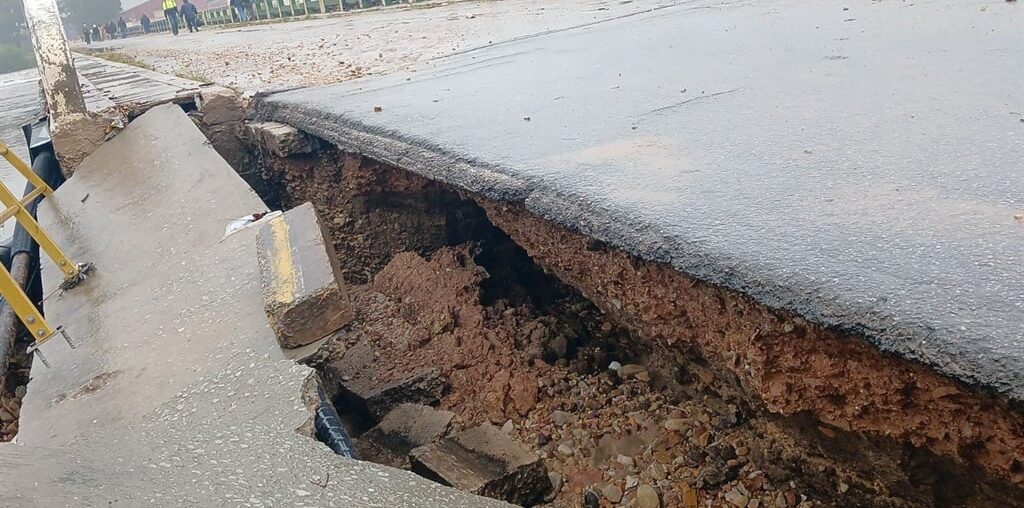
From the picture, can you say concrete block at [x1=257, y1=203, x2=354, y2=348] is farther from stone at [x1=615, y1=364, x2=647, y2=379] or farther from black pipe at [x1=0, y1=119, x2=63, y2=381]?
black pipe at [x1=0, y1=119, x2=63, y2=381]

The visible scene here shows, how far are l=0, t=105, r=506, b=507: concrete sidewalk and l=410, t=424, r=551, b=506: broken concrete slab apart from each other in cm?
35

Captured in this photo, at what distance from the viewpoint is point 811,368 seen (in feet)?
5.17

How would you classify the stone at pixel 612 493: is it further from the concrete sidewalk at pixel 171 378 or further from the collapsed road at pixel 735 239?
the concrete sidewalk at pixel 171 378

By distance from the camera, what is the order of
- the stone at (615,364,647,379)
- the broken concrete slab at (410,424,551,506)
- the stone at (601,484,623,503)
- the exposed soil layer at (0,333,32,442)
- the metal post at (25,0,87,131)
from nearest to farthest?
the broken concrete slab at (410,424,551,506), the stone at (601,484,623,503), the stone at (615,364,647,379), the exposed soil layer at (0,333,32,442), the metal post at (25,0,87,131)

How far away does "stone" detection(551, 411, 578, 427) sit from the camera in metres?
2.45

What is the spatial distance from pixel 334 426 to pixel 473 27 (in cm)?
755

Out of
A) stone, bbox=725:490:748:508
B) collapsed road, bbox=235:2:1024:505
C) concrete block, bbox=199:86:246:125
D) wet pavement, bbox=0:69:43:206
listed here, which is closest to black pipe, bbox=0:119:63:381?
wet pavement, bbox=0:69:43:206

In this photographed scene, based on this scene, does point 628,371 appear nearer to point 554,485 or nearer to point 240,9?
point 554,485

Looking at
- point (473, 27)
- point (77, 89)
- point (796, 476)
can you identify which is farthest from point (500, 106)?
point (473, 27)

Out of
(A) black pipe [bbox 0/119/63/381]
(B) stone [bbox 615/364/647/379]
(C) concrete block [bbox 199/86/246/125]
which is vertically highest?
(C) concrete block [bbox 199/86/246/125]

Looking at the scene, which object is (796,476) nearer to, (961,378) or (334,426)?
(961,378)

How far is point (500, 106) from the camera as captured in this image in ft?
11.5

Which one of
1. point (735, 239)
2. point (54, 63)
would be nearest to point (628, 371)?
point (735, 239)

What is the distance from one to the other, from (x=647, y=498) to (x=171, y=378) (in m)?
1.50
